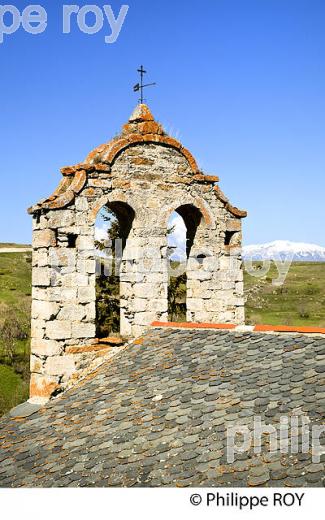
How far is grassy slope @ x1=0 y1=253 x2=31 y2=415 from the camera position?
23806 mm

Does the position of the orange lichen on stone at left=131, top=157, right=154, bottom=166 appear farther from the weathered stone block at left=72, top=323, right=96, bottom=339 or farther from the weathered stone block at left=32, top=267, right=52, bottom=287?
the weathered stone block at left=72, top=323, right=96, bottom=339

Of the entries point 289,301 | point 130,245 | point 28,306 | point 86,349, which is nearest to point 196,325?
point 86,349

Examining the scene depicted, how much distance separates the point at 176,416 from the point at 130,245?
4.00 meters

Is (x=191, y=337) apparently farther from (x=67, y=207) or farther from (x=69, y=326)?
(x=67, y=207)

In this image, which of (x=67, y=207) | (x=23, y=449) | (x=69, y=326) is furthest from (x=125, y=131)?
(x=23, y=449)

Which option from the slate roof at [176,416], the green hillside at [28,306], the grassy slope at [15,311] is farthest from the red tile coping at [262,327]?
the grassy slope at [15,311]

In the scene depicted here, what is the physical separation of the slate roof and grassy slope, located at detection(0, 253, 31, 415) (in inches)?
445

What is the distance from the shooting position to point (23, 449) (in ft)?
22.4

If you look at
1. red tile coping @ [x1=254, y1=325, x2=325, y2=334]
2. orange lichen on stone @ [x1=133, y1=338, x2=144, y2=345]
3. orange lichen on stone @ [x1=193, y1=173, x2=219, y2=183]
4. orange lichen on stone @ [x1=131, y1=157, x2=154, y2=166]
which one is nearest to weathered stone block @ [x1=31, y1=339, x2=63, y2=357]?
orange lichen on stone @ [x1=133, y1=338, x2=144, y2=345]

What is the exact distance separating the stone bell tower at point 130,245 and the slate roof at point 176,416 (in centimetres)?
97

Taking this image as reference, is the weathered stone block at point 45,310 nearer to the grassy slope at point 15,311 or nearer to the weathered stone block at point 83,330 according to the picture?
the weathered stone block at point 83,330

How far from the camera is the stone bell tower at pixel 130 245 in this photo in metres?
8.98

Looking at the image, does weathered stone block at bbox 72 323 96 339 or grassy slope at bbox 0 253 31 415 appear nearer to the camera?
weathered stone block at bbox 72 323 96 339

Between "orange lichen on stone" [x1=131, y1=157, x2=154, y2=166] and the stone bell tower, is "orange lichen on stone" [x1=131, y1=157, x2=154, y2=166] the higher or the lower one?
the higher one
